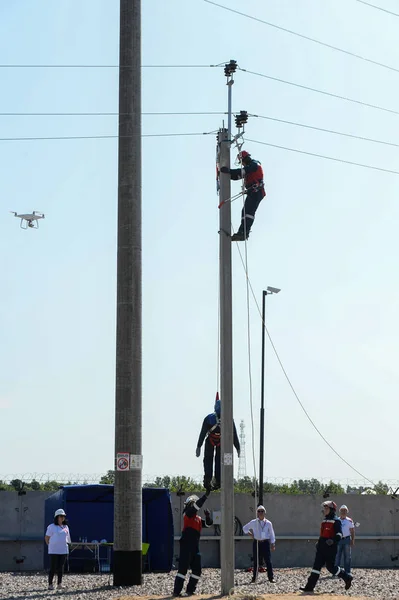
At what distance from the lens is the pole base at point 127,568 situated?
1800cm

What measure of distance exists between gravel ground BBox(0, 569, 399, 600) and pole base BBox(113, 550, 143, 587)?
0.62 feet

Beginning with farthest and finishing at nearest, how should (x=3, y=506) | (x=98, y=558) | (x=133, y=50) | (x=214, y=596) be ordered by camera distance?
(x=3, y=506), (x=98, y=558), (x=133, y=50), (x=214, y=596)

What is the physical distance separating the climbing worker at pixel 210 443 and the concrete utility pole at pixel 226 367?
1.15 meters

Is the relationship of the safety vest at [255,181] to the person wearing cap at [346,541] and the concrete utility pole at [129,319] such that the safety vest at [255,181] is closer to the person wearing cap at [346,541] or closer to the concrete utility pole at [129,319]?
the concrete utility pole at [129,319]

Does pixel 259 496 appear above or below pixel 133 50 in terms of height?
below

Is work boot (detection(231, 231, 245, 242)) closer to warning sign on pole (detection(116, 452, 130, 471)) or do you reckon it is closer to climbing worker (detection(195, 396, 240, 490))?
climbing worker (detection(195, 396, 240, 490))

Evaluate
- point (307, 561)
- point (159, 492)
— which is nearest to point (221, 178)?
point (159, 492)

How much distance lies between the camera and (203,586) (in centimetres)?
2033

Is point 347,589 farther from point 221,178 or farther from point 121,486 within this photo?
point 221,178

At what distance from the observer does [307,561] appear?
29.6 meters

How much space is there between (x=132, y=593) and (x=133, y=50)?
10310 millimetres

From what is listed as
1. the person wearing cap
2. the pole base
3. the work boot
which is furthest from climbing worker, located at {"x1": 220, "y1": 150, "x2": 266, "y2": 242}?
the person wearing cap

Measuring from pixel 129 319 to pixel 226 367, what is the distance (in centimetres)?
222

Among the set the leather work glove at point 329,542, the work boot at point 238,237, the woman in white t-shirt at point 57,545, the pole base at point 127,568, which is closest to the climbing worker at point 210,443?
the pole base at point 127,568
